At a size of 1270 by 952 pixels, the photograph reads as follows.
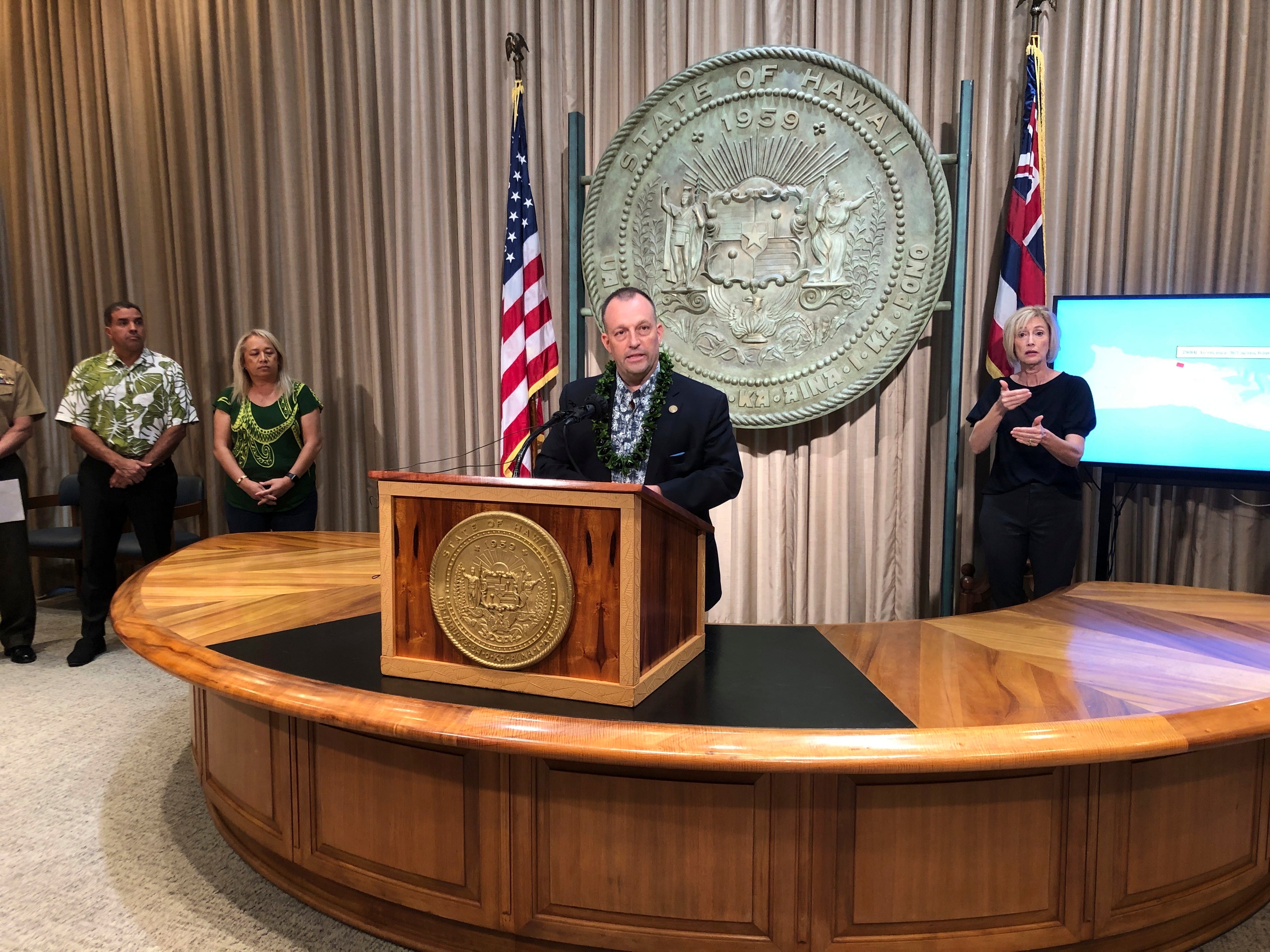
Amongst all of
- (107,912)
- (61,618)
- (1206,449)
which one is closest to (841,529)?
(1206,449)

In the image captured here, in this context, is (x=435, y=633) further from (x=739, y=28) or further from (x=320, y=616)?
(x=739, y=28)

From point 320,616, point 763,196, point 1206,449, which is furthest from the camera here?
point 763,196

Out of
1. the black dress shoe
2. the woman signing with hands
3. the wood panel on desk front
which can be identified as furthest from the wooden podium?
the black dress shoe

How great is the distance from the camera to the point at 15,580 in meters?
3.74

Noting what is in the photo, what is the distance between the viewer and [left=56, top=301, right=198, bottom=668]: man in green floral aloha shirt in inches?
146

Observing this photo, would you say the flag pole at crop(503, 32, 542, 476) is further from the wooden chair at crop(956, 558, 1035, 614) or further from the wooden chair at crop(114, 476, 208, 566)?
the wooden chair at crop(956, 558, 1035, 614)

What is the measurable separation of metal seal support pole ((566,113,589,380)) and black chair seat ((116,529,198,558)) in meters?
1.96

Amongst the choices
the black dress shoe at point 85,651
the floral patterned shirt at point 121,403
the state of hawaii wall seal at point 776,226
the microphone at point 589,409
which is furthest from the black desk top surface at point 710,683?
the black dress shoe at point 85,651

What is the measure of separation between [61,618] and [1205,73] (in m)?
6.13

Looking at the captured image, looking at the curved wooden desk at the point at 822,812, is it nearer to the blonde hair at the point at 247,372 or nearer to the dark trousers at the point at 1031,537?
the dark trousers at the point at 1031,537

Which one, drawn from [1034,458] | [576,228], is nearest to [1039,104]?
[1034,458]

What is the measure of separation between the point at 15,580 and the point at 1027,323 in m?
4.38

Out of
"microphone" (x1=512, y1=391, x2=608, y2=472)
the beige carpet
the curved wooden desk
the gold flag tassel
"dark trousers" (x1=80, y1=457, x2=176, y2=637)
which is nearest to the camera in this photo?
the curved wooden desk

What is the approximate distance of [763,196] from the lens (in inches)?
147
